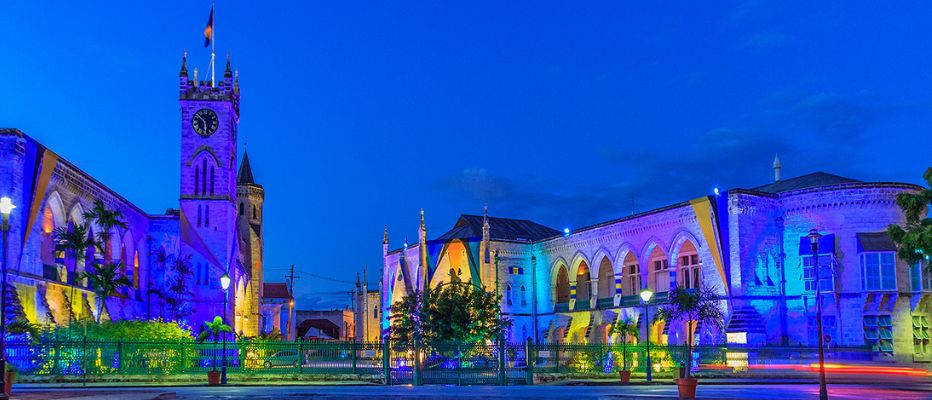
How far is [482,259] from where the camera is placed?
6956cm

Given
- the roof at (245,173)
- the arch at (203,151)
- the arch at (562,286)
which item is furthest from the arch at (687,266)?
the roof at (245,173)

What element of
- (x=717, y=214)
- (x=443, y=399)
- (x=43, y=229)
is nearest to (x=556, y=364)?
(x=443, y=399)

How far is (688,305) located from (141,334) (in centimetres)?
2452

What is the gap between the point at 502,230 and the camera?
247 feet

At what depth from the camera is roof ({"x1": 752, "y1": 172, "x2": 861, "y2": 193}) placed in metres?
51.9

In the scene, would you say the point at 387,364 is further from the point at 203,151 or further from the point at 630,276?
the point at 630,276

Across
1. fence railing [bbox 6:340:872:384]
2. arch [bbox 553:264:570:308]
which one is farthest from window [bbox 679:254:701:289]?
fence railing [bbox 6:340:872:384]

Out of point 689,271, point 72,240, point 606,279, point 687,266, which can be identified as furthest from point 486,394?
point 606,279

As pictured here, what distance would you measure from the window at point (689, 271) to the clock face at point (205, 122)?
3219 centimetres

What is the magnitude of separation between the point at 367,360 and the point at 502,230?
40.7 meters

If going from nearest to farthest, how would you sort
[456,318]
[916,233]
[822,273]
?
[916,233]
[456,318]
[822,273]

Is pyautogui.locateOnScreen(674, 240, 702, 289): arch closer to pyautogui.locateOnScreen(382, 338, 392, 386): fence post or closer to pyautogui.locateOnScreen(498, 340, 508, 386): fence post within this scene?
pyautogui.locateOnScreen(498, 340, 508, 386): fence post

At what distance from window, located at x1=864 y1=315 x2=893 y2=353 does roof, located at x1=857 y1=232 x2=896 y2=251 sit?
3.53m

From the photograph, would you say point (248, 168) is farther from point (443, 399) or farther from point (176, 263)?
point (443, 399)
